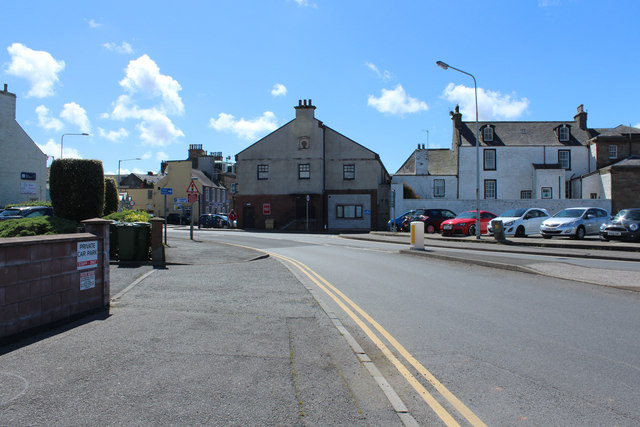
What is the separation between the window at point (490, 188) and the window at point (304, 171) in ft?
62.0

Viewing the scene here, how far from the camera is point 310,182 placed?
149 feet

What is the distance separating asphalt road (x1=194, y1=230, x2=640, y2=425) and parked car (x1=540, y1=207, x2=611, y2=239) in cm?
1228

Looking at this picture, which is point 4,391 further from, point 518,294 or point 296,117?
point 296,117

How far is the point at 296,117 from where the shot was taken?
4566 cm

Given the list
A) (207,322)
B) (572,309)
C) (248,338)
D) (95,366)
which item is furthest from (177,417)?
(572,309)

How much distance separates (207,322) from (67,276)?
214cm

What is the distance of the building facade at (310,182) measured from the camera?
45000 millimetres

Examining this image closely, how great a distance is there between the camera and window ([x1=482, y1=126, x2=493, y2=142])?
49000 mm

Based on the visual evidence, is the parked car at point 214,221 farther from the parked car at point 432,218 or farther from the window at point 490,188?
the window at point 490,188

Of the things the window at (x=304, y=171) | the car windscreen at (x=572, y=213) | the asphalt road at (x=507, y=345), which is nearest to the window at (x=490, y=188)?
the window at (x=304, y=171)

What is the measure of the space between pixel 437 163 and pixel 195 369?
50.2 meters

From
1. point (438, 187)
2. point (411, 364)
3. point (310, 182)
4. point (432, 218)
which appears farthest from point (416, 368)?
point (438, 187)

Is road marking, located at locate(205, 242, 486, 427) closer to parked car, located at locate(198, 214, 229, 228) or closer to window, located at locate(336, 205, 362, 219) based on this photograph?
window, located at locate(336, 205, 362, 219)

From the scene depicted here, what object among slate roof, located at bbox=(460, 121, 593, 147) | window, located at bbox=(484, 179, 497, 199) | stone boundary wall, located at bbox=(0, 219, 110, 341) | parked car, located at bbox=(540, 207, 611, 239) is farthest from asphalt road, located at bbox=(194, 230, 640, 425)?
slate roof, located at bbox=(460, 121, 593, 147)
